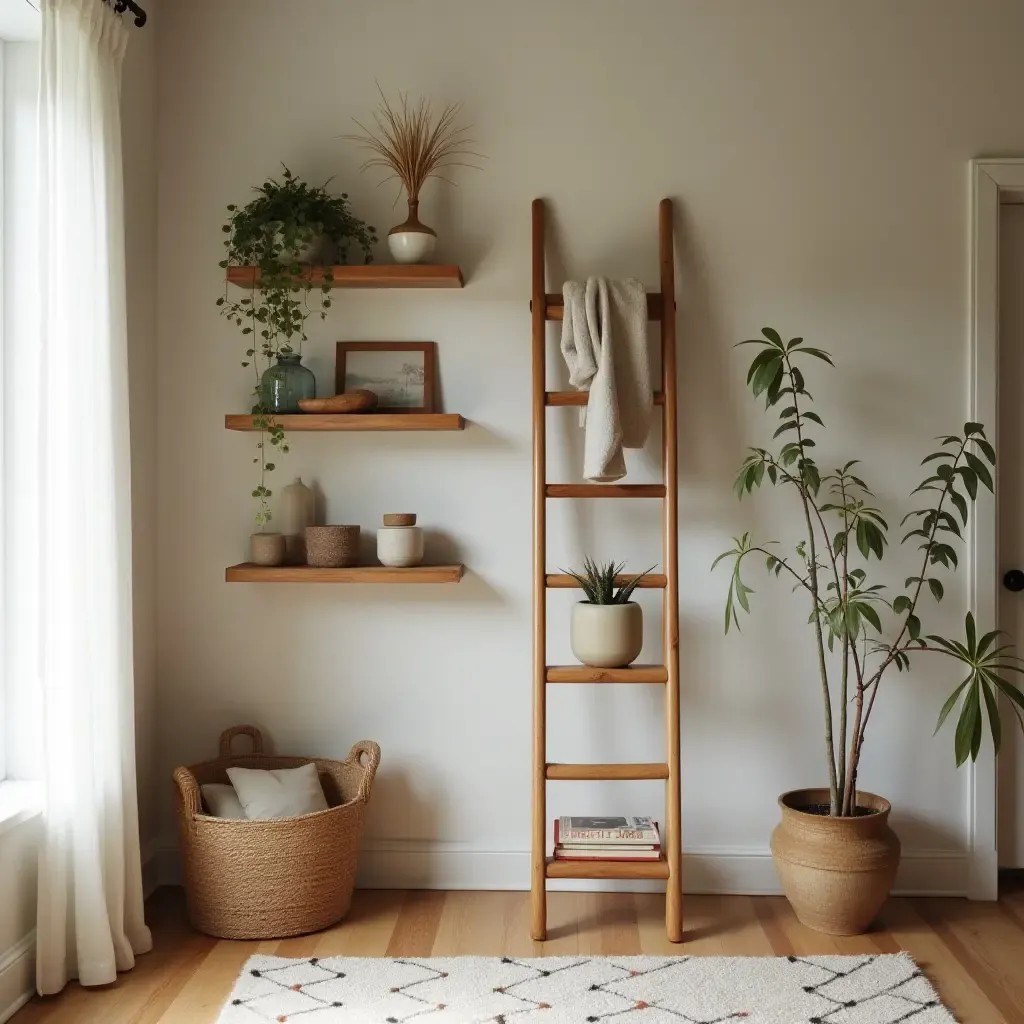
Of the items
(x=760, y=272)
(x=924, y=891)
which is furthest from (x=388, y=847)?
(x=760, y=272)

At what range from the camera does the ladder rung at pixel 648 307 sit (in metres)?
2.87


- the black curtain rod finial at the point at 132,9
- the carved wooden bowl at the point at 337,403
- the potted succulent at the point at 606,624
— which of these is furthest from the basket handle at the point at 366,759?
the black curtain rod finial at the point at 132,9

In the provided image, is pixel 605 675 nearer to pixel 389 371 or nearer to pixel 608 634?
pixel 608 634

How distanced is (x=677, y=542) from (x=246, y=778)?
4.33ft

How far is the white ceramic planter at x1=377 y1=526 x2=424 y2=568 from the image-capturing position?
2.89 metres

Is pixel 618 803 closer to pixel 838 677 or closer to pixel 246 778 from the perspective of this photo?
pixel 838 677

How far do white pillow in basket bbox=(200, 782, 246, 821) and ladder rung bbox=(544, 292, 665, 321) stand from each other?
1.55 meters

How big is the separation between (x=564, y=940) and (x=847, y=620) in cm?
108

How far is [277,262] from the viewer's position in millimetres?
2844

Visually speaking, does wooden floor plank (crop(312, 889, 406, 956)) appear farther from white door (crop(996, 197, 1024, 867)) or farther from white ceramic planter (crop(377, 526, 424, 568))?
white door (crop(996, 197, 1024, 867))


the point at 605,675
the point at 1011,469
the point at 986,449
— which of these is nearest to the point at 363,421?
the point at 605,675

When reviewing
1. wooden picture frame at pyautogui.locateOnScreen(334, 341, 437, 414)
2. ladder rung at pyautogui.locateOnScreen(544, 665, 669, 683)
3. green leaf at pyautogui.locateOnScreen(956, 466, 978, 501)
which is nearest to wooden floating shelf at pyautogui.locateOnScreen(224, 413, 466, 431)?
wooden picture frame at pyautogui.locateOnScreen(334, 341, 437, 414)

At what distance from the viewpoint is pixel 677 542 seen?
287 centimetres

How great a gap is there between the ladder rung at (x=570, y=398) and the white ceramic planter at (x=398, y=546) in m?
0.51
